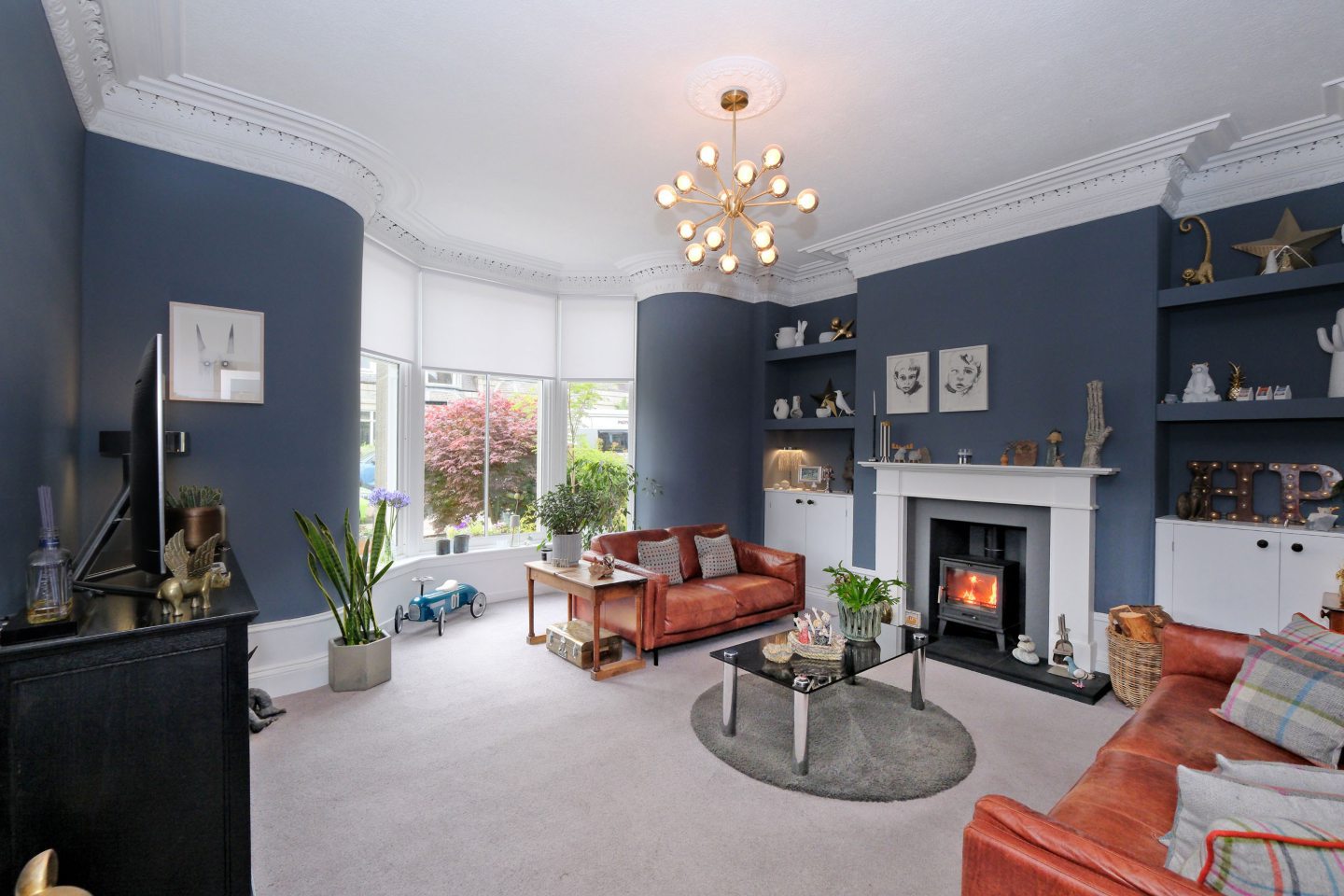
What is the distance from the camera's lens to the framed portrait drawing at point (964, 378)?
15.7 feet

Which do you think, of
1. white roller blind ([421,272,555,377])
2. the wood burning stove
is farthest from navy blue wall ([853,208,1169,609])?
white roller blind ([421,272,555,377])

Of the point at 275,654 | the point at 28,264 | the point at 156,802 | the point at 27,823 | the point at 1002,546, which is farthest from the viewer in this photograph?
the point at 1002,546

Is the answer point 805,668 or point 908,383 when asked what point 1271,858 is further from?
point 908,383

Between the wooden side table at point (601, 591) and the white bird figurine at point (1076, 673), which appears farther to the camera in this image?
the wooden side table at point (601, 591)

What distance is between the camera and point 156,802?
5.47ft

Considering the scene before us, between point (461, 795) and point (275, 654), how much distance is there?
72.7 inches

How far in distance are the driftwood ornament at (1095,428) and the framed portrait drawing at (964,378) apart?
727mm

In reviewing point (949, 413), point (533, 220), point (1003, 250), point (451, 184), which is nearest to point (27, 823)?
point (451, 184)

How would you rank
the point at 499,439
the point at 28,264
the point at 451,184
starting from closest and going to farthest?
the point at 28,264
the point at 451,184
the point at 499,439

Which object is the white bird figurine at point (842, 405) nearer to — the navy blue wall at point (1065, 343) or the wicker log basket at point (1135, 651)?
the navy blue wall at point (1065, 343)

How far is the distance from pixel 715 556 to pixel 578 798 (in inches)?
110

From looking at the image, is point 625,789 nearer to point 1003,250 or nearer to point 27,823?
point 27,823

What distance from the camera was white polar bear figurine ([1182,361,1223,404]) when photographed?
3.92m

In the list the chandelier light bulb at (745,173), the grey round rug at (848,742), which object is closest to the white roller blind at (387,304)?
the chandelier light bulb at (745,173)
